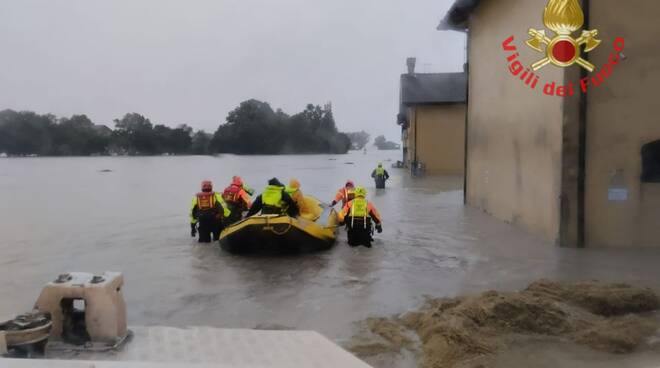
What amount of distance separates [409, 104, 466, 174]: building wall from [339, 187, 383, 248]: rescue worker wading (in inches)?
925

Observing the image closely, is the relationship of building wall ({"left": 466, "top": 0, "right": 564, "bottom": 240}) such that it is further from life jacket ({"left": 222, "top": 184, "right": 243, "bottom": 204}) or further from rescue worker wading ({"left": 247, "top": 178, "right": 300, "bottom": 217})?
life jacket ({"left": 222, "top": 184, "right": 243, "bottom": 204})

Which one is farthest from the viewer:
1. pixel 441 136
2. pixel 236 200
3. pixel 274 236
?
pixel 441 136

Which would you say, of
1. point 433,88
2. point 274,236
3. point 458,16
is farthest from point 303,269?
point 433,88

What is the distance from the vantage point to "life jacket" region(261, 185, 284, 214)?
35.8 feet

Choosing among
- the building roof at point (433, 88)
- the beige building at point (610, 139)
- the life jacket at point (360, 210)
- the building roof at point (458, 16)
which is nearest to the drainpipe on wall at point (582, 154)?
the beige building at point (610, 139)

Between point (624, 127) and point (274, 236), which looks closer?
point (624, 127)

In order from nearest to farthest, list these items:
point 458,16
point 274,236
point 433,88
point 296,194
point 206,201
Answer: point 274,236
point 206,201
point 296,194
point 458,16
point 433,88

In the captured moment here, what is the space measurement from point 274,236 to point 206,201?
2.38 metres

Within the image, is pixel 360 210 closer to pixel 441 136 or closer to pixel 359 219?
pixel 359 219

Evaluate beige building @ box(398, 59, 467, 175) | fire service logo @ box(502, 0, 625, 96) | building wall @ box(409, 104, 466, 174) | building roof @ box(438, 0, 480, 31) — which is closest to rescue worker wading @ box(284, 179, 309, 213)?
fire service logo @ box(502, 0, 625, 96)

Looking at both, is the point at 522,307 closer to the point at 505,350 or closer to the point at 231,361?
the point at 505,350

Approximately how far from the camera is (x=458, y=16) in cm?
1773

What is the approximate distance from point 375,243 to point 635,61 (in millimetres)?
6149

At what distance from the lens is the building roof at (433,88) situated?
114 feet
